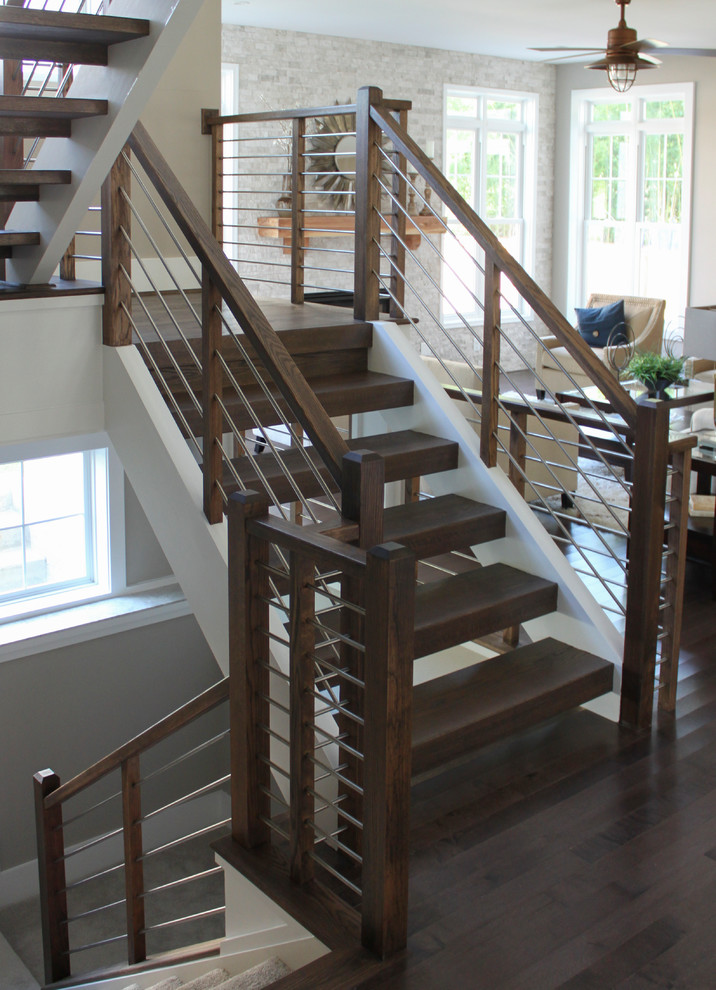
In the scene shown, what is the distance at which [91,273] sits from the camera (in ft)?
15.7

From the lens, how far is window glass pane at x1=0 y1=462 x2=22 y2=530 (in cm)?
566

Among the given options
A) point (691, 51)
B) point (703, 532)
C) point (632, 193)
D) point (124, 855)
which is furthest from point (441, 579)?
point (632, 193)

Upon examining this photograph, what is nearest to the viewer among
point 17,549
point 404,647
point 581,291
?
point 404,647

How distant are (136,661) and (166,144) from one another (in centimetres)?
288

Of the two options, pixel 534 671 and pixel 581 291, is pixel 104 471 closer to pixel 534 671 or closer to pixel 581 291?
pixel 534 671

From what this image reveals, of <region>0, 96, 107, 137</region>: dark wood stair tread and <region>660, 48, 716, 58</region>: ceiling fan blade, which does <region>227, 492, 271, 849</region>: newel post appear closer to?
<region>0, 96, 107, 137</region>: dark wood stair tread

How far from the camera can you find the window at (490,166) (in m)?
10.5

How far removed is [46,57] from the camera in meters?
2.79

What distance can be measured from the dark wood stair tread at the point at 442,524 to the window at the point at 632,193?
7796 millimetres

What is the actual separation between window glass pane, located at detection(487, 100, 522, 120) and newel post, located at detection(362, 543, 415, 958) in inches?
388

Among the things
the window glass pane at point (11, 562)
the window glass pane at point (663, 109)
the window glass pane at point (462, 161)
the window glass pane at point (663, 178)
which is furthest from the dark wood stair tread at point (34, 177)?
the window glass pane at point (663, 109)

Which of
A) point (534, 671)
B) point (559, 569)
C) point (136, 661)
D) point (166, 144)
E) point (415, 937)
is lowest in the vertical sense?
point (136, 661)

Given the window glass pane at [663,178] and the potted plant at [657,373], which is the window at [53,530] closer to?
the potted plant at [657,373]

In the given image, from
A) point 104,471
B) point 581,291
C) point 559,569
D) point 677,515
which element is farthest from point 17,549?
point 581,291
